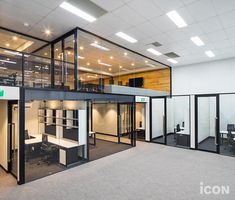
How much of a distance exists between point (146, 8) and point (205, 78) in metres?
6.84

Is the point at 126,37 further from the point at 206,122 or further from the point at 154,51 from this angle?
the point at 206,122

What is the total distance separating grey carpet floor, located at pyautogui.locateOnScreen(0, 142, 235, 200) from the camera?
359 centimetres

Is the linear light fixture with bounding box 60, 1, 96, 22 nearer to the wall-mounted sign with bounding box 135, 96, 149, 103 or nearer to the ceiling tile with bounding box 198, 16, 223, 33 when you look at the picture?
the ceiling tile with bounding box 198, 16, 223, 33

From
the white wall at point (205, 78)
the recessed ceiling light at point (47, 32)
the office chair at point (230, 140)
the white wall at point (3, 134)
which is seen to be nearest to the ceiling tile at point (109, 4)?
the recessed ceiling light at point (47, 32)

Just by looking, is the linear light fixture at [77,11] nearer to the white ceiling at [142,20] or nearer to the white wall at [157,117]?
the white ceiling at [142,20]

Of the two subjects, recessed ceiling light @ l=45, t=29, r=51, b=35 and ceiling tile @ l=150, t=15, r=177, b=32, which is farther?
recessed ceiling light @ l=45, t=29, r=51, b=35

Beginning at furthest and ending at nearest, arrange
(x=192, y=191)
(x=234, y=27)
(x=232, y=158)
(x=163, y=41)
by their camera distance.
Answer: (x=163, y=41)
(x=232, y=158)
(x=234, y=27)
(x=192, y=191)

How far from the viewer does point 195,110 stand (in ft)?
24.6

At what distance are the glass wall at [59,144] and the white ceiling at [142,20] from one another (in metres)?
2.83

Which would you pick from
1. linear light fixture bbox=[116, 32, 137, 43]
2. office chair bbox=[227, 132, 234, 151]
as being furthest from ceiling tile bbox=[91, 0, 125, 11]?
office chair bbox=[227, 132, 234, 151]

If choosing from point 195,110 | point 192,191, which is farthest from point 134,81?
point 192,191

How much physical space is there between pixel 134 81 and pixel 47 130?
6.91 meters

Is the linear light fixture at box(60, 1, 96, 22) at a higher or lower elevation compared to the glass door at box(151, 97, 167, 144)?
higher

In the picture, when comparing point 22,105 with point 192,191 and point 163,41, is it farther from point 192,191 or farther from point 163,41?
point 163,41
